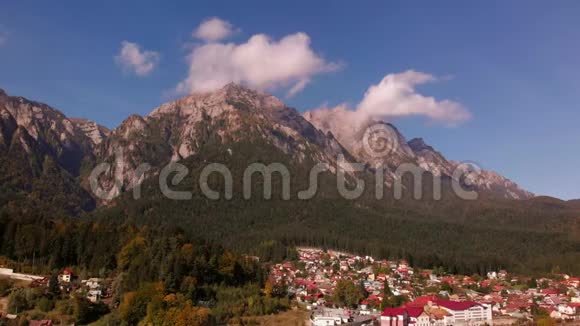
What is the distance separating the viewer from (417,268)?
146875 mm

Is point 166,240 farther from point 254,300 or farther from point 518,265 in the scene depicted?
point 518,265

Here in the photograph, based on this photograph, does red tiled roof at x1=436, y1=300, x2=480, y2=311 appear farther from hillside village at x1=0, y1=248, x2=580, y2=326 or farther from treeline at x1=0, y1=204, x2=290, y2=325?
treeline at x1=0, y1=204, x2=290, y2=325

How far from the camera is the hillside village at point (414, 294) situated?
84.5 m

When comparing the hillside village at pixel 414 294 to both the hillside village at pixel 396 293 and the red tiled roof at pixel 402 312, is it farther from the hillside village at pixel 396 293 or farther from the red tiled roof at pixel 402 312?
the hillside village at pixel 396 293

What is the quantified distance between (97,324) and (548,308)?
74748 millimetres

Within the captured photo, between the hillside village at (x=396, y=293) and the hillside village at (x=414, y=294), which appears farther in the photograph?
the hillside village at (x=414, y=294)

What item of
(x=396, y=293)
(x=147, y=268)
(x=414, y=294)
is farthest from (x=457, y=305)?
(x=147, y=268)

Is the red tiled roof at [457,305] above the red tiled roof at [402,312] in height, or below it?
above

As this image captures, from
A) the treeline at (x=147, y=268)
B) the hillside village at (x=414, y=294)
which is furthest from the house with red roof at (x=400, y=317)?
the treeline at (x=147, y=268)

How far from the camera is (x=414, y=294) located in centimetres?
10650

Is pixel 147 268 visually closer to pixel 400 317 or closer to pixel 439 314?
pixel 400 317

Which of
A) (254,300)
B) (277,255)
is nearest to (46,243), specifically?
(254,300)

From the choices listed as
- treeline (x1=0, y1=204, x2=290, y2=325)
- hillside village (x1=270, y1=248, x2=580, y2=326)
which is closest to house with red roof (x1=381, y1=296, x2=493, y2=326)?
hillside village (x1=270, y1=248, x2=580, y2=326)

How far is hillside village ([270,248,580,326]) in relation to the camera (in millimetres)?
84500
